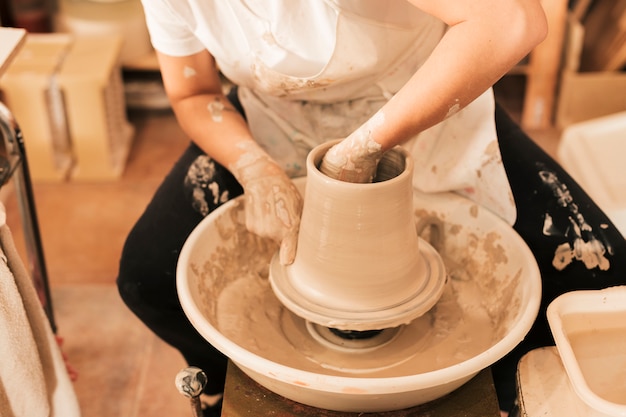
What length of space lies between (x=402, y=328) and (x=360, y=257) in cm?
23

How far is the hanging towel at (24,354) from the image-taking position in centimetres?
114

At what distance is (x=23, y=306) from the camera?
120cm

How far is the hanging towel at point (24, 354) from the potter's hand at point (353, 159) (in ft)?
1.58

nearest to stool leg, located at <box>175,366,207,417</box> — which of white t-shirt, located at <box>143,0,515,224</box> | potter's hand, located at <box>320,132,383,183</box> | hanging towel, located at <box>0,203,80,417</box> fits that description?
hanging towel, located at <box>0,203,80,417</box>

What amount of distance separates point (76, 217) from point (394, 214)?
1.69m

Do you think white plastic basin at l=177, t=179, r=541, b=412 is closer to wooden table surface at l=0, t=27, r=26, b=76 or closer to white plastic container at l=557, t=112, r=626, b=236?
wooden table surface at l=0, t=27, r=26, b=76

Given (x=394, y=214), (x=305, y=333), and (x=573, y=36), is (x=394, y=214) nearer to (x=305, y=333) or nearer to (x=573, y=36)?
(x=305, y=333)

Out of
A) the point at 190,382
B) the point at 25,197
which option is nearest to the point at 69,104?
the point at 25,197

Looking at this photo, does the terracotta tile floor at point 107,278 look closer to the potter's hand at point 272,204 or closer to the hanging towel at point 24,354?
the hanging towel at point 24,354

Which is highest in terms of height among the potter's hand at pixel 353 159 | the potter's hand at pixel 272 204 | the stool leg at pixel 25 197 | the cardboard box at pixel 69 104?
the potter's hand at pixel 353 159

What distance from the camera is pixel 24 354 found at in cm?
118

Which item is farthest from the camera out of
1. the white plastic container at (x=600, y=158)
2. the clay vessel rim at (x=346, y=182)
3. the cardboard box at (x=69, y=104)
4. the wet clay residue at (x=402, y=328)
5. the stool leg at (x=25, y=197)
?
the cardboard box at (x=69, y=104)

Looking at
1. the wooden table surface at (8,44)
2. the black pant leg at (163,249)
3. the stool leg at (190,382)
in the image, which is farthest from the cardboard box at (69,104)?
the stool leg at (190,382)

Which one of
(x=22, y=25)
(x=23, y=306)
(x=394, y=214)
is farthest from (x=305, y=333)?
(x=22, y=25)
